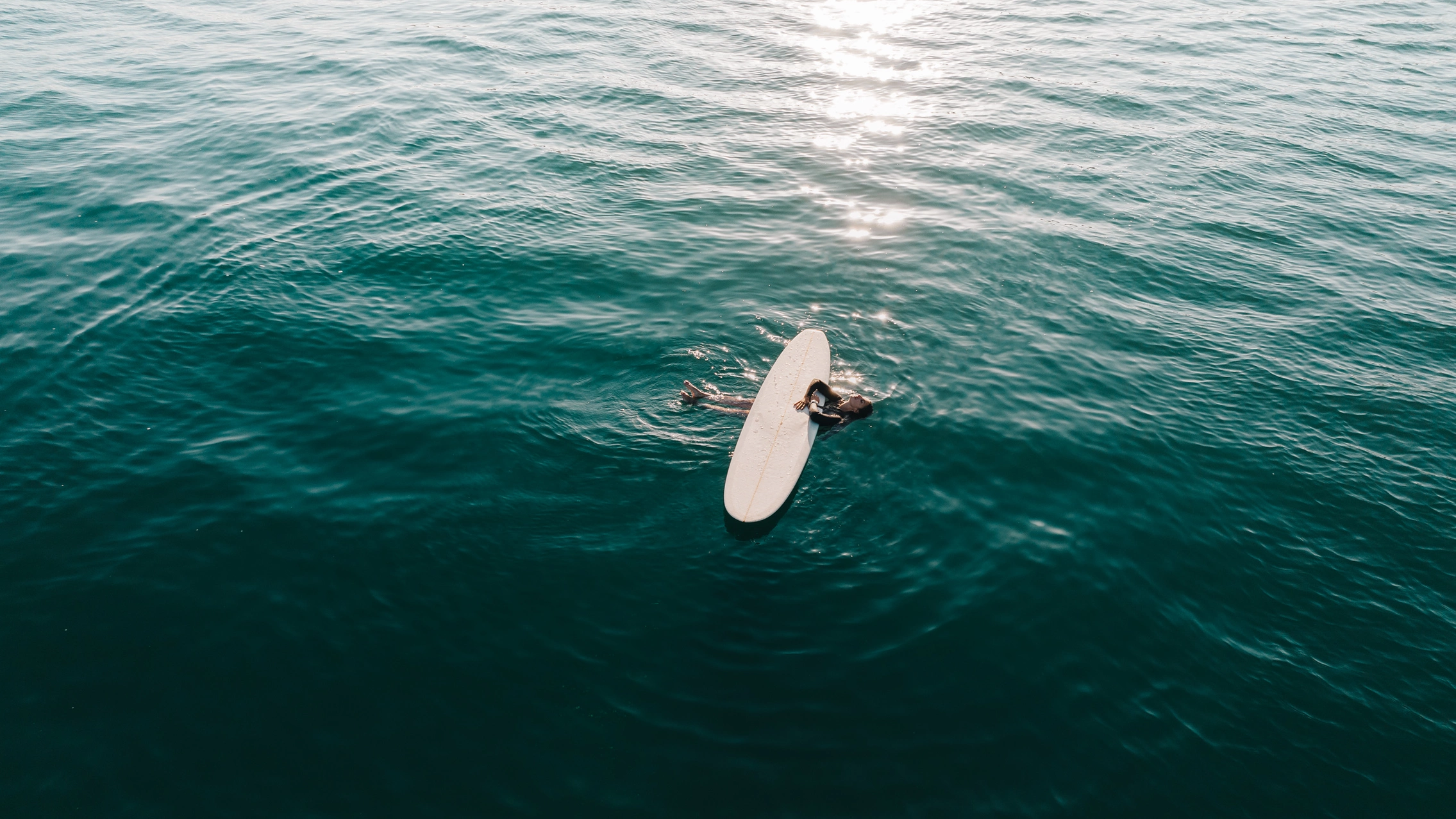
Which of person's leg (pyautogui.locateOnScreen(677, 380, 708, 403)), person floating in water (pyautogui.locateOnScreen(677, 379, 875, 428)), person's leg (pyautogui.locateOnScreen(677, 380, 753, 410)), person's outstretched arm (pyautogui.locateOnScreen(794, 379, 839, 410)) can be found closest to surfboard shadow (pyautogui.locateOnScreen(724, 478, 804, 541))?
person floating in water (pyautogui.locateOnScreen(677, 379, 875, 428))

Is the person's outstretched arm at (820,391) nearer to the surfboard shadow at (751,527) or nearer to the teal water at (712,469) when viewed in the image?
the teal water at (712,469)

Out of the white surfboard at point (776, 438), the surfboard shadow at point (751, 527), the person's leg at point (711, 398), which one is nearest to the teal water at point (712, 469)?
the surfboard shadow at point (751, 527)

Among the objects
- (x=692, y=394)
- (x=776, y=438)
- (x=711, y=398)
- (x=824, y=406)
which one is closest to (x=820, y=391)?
(x=824, y=406)

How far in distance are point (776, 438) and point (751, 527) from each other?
3724 millimetres

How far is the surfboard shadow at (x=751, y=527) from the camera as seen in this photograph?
802 inches

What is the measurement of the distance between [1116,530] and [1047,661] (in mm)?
5547

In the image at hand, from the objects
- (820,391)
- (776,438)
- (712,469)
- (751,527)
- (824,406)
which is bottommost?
(751,527)

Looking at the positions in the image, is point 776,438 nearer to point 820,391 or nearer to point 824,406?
point 824,406

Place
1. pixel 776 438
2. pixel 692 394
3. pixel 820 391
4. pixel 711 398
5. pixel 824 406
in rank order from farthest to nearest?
1. pixel 711 398
2. pixel 692 394
3. pixel 820 391
4. pixel 824 406
5. pixel 776 438

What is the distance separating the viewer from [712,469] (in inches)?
903

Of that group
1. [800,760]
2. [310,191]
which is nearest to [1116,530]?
[800,760]

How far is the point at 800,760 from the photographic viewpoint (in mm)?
15555

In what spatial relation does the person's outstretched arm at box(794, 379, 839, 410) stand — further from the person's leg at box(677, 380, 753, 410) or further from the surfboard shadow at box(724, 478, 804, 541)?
the surfboard shadow at box(724, 478, 804, 541)

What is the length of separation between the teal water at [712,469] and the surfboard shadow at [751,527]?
34cm
